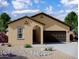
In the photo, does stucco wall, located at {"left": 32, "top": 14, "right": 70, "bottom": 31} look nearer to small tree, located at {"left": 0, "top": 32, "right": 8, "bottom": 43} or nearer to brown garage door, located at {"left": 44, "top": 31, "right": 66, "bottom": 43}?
brown garage door, located at {"left": 44, "top": 31, "right": 66, "bottom": 43}

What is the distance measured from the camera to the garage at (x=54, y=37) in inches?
520

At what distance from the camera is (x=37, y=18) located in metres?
13.5

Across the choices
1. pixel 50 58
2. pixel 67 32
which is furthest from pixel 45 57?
pixel 67 32

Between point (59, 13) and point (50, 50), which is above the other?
point (59, 13)

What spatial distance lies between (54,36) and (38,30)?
485mm

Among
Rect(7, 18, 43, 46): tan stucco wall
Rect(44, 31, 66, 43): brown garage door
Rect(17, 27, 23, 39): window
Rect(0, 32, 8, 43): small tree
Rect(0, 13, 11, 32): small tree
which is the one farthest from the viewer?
Rect(17, 27, 23, 39): window

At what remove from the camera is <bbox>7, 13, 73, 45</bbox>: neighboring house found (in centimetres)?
1315

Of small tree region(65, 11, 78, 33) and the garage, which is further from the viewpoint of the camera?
the garage

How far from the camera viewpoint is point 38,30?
13.5 metres

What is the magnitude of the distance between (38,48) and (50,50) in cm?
34

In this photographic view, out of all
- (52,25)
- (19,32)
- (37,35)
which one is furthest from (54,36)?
(19,32)

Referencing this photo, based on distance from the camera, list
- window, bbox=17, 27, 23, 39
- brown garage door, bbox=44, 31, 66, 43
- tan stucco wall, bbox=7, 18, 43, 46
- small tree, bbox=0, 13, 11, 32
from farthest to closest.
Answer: window, bbox=17, 27, 23, 39, brown garage door, bbox=44, 31, 66, 43, tan stucco wall, bbox=7, 18, 43, 46, small tree, bbox=0, 13, 11, 32

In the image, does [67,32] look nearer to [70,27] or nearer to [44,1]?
[70,27]

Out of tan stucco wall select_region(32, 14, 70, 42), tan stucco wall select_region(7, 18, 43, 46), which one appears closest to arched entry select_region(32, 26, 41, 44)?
tan stucco wall select_region(7, 18, 43, 46)
